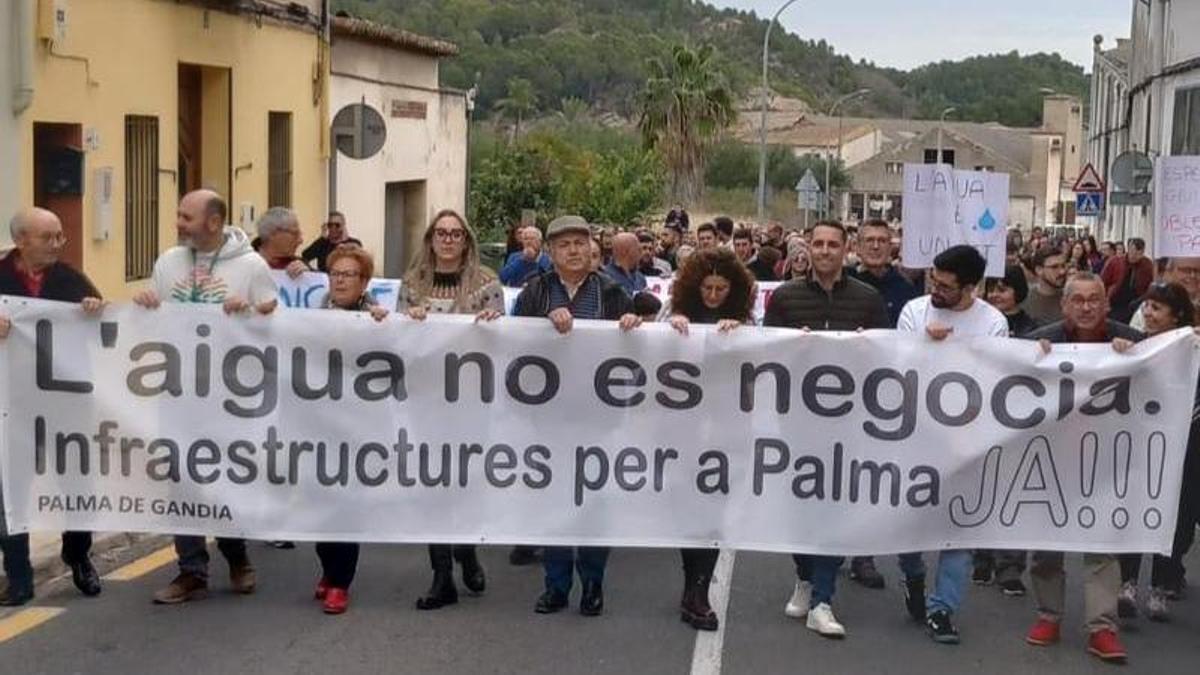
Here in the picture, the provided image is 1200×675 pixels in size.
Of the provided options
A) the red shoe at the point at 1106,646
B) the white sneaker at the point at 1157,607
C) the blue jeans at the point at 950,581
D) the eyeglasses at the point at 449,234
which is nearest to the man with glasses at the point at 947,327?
the blue jeans at the point at 950,581

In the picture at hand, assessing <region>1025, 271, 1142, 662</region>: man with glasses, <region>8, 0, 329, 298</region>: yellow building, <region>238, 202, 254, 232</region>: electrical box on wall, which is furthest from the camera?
<region>238, 202, 254, 232</region>: electrical box on wall

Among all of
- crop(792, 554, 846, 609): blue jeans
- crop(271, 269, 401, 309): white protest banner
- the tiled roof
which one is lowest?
crop(792, 554, 846, 609): blue jeans

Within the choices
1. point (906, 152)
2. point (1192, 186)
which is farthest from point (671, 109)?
point (1192, 186)

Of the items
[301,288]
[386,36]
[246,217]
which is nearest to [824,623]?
[301,288]

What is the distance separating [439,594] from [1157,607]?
3.20 metres

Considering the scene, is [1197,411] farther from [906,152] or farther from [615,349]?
[906,152]

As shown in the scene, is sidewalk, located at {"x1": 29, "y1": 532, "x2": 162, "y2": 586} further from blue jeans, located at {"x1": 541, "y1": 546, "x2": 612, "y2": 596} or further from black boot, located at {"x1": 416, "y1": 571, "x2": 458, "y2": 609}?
blue jeans, located at {"x1": 541, "y1": 546, "x2": 612, "y2": 596}

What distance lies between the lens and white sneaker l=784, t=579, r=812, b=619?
813 centimetres

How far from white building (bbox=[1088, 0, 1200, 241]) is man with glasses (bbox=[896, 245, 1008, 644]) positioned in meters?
17.7

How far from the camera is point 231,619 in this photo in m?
7.83

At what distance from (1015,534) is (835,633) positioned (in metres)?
0.87

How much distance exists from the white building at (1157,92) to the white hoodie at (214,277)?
18.9 m

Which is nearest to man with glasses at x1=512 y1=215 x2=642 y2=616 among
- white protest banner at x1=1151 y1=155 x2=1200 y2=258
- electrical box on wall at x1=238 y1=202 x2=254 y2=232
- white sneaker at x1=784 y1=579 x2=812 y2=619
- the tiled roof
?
white sneaker at x1=784 y1=579 x2=812 y2=619

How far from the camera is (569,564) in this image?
815 cm
